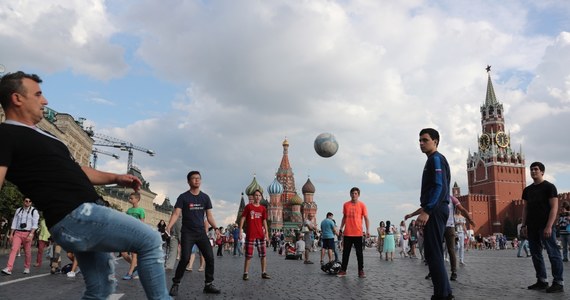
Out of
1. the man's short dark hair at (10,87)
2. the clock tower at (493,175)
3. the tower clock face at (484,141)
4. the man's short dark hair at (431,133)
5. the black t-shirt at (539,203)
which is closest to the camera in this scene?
the man's short dark hair at (10,87)

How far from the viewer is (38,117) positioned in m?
3.13

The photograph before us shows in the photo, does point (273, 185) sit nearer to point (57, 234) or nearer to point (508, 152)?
point (508, 152)

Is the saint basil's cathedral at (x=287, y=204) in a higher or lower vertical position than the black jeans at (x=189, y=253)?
higher

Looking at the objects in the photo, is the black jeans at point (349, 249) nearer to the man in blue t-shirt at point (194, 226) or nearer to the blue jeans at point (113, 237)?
the man in blue t-shirt at point (194, 226)

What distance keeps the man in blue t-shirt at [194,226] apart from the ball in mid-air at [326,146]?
81.3ft

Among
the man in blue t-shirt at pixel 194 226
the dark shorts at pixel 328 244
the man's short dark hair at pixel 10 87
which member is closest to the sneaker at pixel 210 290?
the man in blue t-shirt at pixel 194 226

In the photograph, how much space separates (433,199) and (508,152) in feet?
420

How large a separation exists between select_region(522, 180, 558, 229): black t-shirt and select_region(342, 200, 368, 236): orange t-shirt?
367 cm

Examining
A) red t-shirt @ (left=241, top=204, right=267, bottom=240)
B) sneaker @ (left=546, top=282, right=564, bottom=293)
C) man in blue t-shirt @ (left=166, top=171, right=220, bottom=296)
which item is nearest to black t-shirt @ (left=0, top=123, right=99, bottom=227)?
man in blue t-shirt @ (left=166, top=171, right=220, bottom=296)

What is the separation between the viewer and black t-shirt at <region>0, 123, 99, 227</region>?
9.12ft

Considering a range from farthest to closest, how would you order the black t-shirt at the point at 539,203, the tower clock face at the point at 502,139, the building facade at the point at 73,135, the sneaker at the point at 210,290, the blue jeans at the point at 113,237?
the tower clock face at the point at 502,139 < the building facade at the point at 73,135 < the black t-shirt at the point at 539,203 < the sneaker at the point at 210,290 < the blue jeans at the point at 113,237

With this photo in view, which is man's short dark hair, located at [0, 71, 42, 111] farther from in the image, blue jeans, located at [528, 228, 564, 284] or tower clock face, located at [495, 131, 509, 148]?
tower clock face, located at [495, 131, 509, 148]

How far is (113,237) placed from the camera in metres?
2.82

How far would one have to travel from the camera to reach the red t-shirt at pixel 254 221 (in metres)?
9.80
